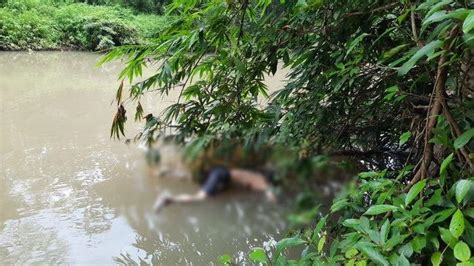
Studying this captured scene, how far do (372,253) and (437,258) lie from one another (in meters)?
0.12

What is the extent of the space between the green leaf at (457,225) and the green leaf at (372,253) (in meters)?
0.13

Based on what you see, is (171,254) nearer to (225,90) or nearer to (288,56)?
(225,90)

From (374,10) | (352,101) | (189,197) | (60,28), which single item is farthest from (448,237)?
(60,28)

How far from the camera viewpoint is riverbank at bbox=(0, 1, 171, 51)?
10.5 m

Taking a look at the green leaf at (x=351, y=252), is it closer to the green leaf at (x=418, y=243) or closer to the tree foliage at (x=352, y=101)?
the tree foliage at (x=352, y=101)

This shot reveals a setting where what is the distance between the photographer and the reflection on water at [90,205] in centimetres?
75


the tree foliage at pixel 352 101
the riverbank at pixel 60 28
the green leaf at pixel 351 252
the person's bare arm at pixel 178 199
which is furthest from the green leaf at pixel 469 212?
the riverbank at pixel 60 28

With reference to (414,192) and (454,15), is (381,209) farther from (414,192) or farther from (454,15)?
(454,15)

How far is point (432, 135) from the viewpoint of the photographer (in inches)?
37.9

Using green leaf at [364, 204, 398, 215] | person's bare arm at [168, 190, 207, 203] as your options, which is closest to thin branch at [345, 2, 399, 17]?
green leaf at [364, 204, 398, 215]

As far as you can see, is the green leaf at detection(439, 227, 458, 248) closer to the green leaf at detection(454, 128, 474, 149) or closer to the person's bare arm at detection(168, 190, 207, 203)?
the green leaf at detection(454, 128, 474, 149)

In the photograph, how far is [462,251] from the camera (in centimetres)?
73

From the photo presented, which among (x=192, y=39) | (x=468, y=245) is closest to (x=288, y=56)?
(x=192, y=39)

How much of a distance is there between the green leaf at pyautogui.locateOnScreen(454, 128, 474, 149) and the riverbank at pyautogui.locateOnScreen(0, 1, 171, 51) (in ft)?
32.9
